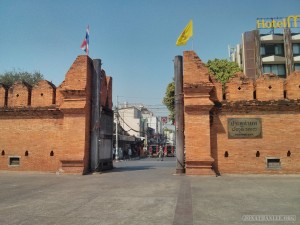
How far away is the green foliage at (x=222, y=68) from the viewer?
3591 cm

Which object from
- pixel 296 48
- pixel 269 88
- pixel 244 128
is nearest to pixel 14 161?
pixel 244 128

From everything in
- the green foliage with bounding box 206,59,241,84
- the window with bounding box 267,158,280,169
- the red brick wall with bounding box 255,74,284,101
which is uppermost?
the green foliage with bounding box 206,59,241,84

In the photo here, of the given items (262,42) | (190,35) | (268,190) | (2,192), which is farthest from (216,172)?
(262,42)

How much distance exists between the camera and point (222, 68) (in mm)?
36812

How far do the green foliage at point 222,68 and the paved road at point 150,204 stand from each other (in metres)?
26.9

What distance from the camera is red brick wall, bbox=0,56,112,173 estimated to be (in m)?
14.1

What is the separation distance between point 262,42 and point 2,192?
162ft

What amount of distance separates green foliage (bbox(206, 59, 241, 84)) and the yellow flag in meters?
21.4

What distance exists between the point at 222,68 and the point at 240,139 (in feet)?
81.0

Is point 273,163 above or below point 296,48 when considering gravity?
below

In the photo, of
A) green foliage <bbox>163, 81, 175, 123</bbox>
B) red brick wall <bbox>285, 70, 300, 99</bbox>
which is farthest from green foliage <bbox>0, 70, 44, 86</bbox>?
red brick wall <bbox>285, 70, 300, 99</bbox>

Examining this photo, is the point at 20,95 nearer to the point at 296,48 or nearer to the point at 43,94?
the point at 43,94

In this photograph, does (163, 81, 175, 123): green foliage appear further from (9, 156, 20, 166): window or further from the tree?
(9, 156, 20, 166): window

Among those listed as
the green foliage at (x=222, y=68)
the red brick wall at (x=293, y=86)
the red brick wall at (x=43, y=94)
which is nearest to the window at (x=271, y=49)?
the green foliage at (x=222, y=68)
